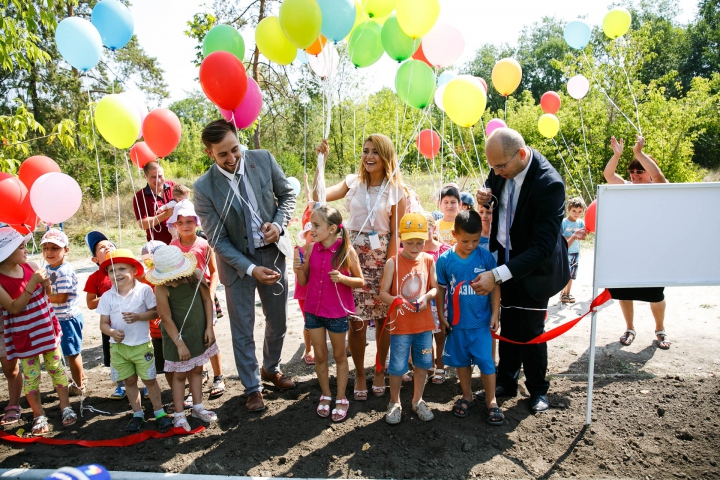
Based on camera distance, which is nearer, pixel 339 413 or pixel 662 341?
pixel 339 413

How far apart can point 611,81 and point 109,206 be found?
18.5m

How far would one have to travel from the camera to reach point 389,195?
146 inches

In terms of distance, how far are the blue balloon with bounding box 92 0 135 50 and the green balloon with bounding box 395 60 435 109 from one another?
2.42 metres

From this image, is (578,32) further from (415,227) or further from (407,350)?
(407,350)

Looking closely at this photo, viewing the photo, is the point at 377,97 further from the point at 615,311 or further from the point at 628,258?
the point at 628,258

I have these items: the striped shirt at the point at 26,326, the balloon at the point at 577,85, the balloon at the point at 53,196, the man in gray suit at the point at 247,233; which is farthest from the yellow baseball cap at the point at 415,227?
the balloon at the point at 577,85

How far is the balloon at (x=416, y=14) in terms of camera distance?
11.3ft

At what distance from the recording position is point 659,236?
10.6 feet

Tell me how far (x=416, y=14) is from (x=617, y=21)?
4.19 metres

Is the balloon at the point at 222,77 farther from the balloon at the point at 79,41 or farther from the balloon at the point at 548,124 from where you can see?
the balloon at the point at 548,124

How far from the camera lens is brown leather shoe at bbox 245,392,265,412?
3.66 metres

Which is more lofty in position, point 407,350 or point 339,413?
point 407,350

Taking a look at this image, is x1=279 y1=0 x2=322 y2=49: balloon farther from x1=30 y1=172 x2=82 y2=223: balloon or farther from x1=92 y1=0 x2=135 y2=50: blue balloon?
x1=30 y1=172 x2=82 y2=223: balloon

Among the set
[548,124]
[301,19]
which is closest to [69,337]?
[301,19]
